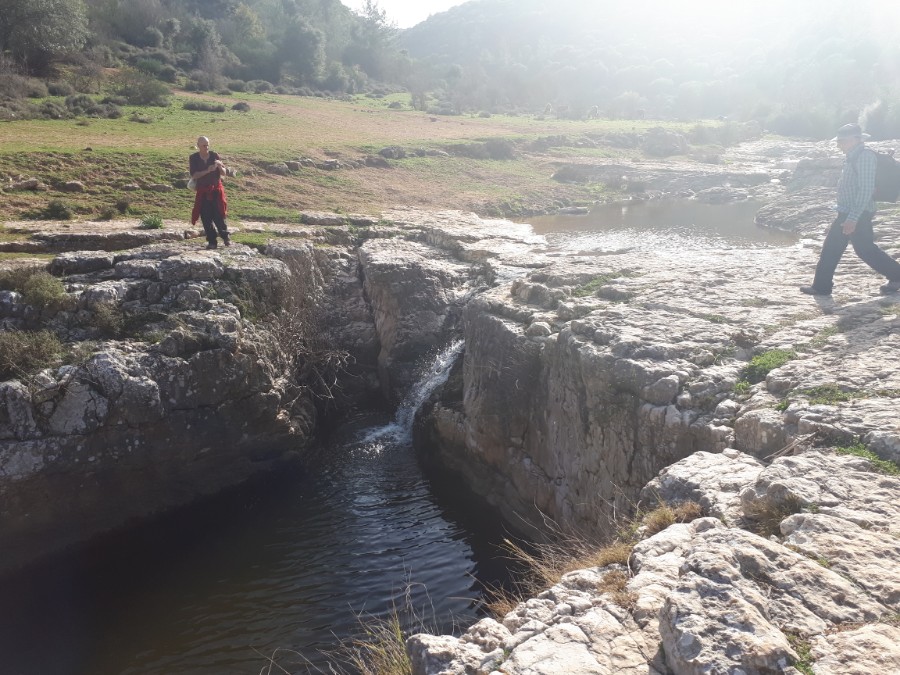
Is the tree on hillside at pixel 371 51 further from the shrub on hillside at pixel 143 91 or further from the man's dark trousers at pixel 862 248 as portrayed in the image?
the man's dark trousers at pixel 862 248

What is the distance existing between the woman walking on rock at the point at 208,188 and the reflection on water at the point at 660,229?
9006 millimetres

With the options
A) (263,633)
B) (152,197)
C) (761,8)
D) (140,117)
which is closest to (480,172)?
(140,117)

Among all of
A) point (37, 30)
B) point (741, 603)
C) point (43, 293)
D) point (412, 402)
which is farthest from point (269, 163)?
point (37, 30)

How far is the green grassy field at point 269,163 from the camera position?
1625cm

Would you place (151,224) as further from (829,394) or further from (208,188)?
(829,394)

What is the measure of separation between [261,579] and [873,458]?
25.4ft

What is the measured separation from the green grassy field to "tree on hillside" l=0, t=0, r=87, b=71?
21.9 ft

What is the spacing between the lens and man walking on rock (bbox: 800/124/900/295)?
7.90 metres

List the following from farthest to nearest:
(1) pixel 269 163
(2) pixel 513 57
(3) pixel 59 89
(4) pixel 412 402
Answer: (2) pixel 513 57 → (3) pixel 59 89 → (1) pixel 269 163 → (4) pixel 412 402

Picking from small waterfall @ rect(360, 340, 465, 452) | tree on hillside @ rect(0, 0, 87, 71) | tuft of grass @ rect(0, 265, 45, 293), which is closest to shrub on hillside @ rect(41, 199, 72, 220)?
tuft of grass @ rect(0, 265, 45, 293)

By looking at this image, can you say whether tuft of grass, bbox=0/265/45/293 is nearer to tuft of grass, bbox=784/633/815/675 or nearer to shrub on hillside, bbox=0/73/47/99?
tuft of grass, bbox=784/633/815/675

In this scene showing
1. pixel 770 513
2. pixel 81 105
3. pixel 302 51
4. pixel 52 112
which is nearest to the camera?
pixel 770 513

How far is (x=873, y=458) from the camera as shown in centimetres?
509

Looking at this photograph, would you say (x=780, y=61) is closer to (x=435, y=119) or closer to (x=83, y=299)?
(x=435, y=119)
